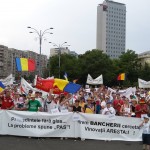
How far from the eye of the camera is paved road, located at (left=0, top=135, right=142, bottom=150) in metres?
12.0

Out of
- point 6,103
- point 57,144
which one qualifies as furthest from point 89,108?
point 6,103

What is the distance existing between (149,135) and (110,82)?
255 feet

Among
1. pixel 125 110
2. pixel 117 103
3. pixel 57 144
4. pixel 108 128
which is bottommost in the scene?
pixel 57 144

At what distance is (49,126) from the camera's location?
1421 centimetres

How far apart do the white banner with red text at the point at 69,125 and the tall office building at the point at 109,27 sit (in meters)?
172

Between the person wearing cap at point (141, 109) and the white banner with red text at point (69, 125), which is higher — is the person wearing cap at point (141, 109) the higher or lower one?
the higher one

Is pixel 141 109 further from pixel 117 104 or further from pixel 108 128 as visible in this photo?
pixel 117 104

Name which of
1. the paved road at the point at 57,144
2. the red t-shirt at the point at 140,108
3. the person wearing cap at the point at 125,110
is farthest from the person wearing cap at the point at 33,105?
the red t-shirt at the point at 140,108

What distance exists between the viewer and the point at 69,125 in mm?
14289

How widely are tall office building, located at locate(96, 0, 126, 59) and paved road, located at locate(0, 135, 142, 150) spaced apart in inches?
6797

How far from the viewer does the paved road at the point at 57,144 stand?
12.0m

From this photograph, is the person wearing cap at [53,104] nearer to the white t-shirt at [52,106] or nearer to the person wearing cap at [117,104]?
the white t-shirt at [52,106]

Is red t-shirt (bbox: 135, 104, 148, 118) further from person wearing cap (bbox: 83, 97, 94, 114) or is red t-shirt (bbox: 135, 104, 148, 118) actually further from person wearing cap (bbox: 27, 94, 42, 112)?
person wearing cap (bbox: 27, 94, 42, 112)

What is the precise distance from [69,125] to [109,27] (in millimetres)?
181267
